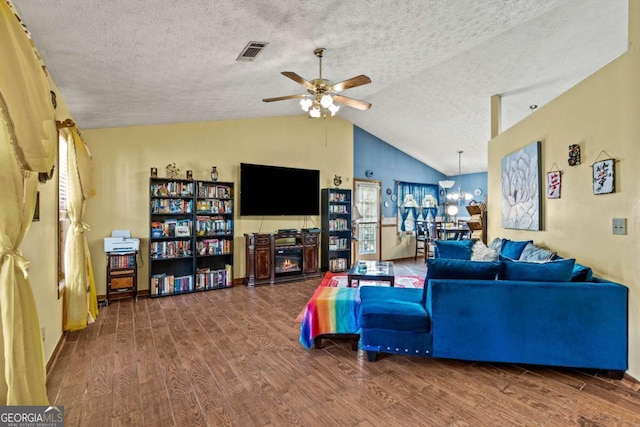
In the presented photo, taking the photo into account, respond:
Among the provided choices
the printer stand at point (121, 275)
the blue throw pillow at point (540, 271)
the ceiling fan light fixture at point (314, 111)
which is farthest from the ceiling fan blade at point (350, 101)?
the printer stand at point (121, 275)

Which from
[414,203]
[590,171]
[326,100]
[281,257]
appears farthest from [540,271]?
[414,203]

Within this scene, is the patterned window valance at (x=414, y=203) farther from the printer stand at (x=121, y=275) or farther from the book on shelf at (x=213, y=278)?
the printer stand at (x=121, y=275)

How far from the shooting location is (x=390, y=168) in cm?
820

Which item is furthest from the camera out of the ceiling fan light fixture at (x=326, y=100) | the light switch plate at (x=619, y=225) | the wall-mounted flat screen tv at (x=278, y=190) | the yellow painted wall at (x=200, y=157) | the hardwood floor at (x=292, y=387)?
the wall-mounted flat screen tv at (x=278, y=190)

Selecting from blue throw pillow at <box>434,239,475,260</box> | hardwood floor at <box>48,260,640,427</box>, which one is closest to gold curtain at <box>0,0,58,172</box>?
hardwood floor at <box>48,260,640,427</box>

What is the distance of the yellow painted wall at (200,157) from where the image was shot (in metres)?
4.62

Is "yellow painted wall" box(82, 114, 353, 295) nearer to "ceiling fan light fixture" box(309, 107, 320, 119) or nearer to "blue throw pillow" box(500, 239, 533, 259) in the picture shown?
"ceiling fan light fixture" box(309, 107, 320, 119)

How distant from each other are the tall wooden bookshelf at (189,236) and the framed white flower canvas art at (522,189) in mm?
4293

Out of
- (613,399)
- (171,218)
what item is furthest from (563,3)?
(171,218)

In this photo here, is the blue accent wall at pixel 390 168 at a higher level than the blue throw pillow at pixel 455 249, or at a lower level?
higher

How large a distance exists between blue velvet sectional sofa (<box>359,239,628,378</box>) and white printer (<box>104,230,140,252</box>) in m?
3.55

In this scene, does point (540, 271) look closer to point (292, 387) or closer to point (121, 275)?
point (292, 387)

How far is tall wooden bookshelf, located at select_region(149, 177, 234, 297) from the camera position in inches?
191

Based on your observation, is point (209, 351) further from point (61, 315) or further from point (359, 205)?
point (359, 205)
